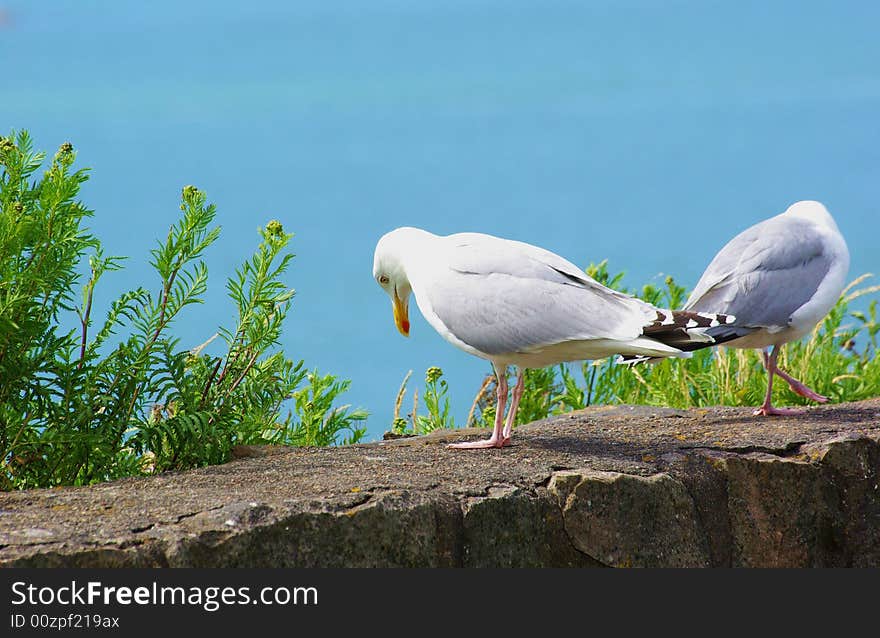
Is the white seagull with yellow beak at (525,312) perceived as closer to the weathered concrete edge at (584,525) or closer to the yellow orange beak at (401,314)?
the yellow orange beak at (401,314)

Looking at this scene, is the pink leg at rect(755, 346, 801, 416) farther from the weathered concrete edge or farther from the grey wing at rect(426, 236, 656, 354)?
the grey wing at rect(426, 236, 656, 354)

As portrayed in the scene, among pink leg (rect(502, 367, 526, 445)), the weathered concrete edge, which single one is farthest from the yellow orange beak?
the weathered concrete edge

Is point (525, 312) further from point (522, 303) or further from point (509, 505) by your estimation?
point (509, 505)

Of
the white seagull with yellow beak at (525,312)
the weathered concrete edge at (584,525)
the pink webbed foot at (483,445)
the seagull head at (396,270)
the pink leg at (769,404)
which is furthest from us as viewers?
the pink leg at (769,404)

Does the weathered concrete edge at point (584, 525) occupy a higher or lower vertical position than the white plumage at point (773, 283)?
lower

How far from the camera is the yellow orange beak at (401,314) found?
17.2 feet

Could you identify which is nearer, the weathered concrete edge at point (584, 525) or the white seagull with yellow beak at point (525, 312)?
the weathered concrete edge at point (584, 525)

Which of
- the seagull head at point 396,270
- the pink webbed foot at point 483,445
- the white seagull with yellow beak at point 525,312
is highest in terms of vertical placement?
the seagull head at point 396,270

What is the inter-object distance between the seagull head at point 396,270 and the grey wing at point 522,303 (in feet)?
1.12

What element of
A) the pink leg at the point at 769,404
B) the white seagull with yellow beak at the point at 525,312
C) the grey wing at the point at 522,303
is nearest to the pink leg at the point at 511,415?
the white seagull with yellow beak at the point at 525,312

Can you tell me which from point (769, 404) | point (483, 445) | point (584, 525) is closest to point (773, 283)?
point (769, 404)

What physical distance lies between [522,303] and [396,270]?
2.61ft

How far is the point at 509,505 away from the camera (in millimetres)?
3848

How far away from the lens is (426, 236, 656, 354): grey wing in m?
4.39
